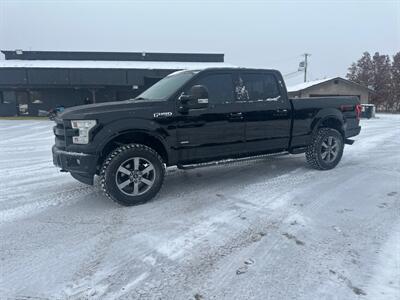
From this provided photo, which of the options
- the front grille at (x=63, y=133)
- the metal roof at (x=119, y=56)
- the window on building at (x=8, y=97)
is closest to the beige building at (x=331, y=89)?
the metal roof at (x=119, y=56)

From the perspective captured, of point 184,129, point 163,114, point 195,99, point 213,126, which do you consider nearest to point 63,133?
point 163,114

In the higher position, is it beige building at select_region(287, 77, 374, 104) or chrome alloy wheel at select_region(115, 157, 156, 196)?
beige building at select_region(287, 77, 374, 104)

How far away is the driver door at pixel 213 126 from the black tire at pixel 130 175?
20.5 inches

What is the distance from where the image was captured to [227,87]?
221 inches

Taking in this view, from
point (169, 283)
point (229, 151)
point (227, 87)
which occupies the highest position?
point (227, 87)

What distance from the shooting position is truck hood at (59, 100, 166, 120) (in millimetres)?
4570

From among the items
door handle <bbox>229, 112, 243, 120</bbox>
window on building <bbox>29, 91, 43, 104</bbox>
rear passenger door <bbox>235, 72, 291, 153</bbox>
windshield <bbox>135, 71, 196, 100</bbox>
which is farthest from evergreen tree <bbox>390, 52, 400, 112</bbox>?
windshield <bbox>135, 71, 196, 100</bbox>

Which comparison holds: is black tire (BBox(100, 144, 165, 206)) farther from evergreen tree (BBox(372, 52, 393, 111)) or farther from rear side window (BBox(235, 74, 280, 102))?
evergreen tree (BBox(372, 52, 393, 111))

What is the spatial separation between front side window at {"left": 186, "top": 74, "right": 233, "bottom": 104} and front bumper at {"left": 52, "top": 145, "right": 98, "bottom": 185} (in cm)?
205

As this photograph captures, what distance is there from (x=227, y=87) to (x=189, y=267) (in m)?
3.37

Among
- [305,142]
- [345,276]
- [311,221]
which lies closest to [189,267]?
[345,276]

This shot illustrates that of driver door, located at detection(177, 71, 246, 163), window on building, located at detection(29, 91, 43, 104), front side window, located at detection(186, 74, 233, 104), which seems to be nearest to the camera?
driver door, located at detection(177, 71, 246, 163)

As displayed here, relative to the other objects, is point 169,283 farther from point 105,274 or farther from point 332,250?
point 332,250

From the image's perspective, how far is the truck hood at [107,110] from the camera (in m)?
4.57
